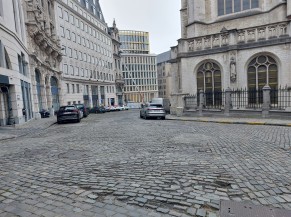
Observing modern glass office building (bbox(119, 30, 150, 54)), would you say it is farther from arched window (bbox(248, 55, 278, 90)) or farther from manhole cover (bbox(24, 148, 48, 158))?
manhole cover (bbox(24, 148, 48, 158))

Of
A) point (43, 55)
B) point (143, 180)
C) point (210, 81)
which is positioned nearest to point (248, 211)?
point (143, 180)

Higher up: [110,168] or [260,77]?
[260,77]

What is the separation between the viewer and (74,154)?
268 inches

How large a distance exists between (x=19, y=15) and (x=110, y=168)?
839 inches

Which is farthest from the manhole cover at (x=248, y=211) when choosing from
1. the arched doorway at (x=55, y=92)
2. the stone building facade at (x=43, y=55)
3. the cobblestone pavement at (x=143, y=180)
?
the arched doorway at (x=55, y=92)

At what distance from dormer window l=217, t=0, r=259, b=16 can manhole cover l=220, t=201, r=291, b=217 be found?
72.7 feet

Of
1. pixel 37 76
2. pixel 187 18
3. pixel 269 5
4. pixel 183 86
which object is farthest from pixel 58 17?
pixel 269 5

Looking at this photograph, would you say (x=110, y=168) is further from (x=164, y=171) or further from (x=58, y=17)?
(x=58, y=17)

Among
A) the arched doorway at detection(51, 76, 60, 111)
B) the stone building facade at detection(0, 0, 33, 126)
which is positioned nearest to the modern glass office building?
the arched doorway at detection(51, 76, 60, 111)

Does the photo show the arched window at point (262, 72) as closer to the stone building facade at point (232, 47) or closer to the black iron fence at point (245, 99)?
→ the stone building facade at point (232, 47)

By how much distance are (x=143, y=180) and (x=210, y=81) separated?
1707cm

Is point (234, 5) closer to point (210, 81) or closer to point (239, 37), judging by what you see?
point (239, 37)

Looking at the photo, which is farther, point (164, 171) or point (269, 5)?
point (269, 5)

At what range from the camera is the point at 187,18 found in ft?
76.2
